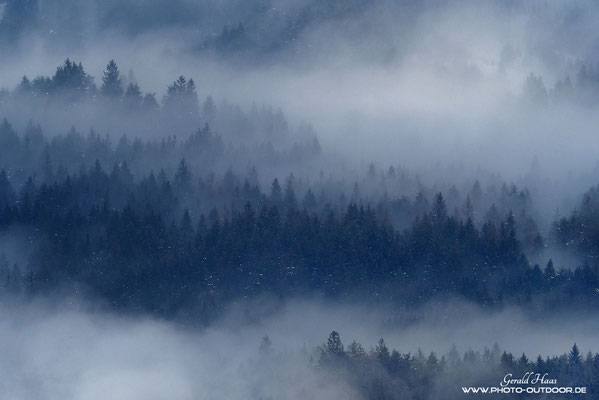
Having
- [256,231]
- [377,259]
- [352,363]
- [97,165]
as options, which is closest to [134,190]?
[97,165]

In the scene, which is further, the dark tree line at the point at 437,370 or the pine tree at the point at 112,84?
the pine tree at the point at 112,84

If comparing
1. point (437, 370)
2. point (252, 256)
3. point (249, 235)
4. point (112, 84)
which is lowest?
point (437, 370)

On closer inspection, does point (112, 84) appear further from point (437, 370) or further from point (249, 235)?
point (437, 370)

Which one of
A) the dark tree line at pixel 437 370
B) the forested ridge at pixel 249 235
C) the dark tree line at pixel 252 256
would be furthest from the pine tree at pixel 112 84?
the dark tree line at pixel 437 370

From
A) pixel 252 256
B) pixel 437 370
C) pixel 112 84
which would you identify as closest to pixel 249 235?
pixel 252 256

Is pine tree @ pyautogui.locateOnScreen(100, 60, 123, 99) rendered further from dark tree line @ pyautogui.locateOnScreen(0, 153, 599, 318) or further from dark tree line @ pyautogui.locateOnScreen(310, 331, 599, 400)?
dark tree line @ pyautogui.locateOnScreen(310, 331, 599, 400)

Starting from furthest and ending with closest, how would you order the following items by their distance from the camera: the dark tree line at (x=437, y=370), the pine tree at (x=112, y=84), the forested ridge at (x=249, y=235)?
the pine tree at (x=112, y=84) → the forested ridge at (x=249, y=235) → the dark tree line at (x=437, y=370)

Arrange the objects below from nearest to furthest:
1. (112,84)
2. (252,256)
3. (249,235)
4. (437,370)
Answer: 1. (437,370)
2. (252,256)
3. (249,235)
4. (112,84)

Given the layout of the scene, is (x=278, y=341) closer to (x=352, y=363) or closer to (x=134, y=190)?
(x=352, y=363)

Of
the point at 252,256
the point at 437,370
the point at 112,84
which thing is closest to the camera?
the point at 437,370

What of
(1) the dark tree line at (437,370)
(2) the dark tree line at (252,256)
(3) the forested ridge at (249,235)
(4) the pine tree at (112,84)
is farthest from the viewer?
(4) the pine tree at (112,84)

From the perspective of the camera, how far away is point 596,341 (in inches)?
4557

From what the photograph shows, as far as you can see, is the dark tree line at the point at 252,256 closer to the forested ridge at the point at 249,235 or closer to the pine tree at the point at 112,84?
the forested ridge at the point at 249,235

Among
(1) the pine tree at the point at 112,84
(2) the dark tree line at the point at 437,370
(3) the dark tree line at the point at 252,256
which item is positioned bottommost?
(2) the dark tree line at the point at 437,370
